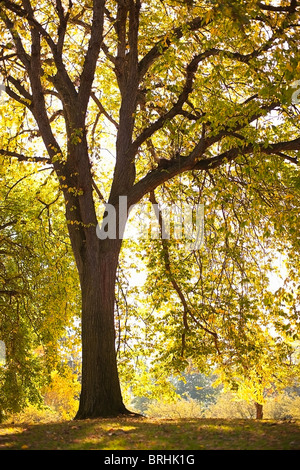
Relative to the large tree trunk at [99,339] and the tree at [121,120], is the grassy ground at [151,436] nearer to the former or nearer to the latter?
the large tree trunk at [99,339]

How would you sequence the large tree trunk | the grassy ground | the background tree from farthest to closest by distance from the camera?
1. the background tree
2. the large tree trunk
3. the grassy ground

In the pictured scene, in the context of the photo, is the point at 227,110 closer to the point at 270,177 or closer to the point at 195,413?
the point at 270,177

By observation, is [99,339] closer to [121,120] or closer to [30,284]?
[121,120]

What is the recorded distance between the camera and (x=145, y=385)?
14945 mm

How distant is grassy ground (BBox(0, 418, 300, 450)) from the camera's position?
515cm

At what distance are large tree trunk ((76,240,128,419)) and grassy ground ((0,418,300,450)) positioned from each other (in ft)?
3.65

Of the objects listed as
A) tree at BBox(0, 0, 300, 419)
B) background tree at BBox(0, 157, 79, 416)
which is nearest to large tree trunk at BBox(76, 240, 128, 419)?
tree at BBox(0, 0, 300, 419)

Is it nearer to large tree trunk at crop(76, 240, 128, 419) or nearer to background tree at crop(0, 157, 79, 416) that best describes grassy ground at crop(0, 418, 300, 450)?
large tree trunk at crop(76, 240, 128, 419)

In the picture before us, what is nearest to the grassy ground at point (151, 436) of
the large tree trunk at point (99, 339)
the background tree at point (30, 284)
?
the large tree trunk at point (99, 339)

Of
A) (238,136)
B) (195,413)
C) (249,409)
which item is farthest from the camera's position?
(195,413)

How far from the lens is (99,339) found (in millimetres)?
8344

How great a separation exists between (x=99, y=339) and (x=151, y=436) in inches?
110

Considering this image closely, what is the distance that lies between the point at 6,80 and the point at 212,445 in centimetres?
770
